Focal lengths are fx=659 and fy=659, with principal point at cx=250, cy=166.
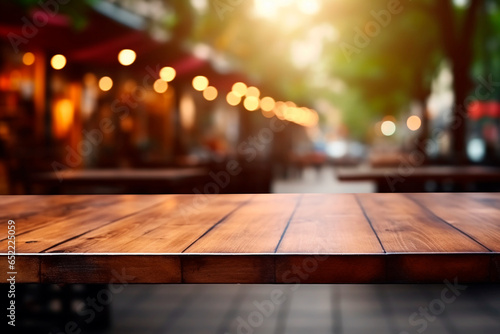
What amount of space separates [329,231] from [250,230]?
0.21m

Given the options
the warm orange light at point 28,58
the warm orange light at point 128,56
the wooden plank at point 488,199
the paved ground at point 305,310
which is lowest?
the paved ground at point 305,310

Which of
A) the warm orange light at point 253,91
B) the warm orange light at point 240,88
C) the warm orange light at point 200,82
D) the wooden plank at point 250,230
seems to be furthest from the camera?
the warm orange light at point 253,91

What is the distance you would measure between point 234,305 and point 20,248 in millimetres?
2868

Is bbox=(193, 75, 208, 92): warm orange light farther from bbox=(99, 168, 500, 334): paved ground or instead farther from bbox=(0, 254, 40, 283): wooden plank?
bbox=(0, 254, 40, 283): wooden plank

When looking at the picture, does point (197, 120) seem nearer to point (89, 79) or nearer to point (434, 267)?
point (89, 79)

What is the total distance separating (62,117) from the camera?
11.5 metres

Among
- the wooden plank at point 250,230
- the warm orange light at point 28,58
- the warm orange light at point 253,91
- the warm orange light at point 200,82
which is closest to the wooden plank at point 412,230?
the wooden plank at point 250,230

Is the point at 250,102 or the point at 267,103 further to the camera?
the point at 267,103

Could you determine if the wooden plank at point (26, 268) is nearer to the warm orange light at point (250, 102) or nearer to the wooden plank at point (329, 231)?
the wooden plank at point (329, 231)

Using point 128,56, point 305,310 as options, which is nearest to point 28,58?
point 128,56

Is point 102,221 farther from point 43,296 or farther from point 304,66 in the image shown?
point 304,66

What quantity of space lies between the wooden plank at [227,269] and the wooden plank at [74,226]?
358 mm

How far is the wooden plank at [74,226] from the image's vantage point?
5.20 ft

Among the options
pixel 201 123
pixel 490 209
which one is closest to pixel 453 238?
pixel 490 209
